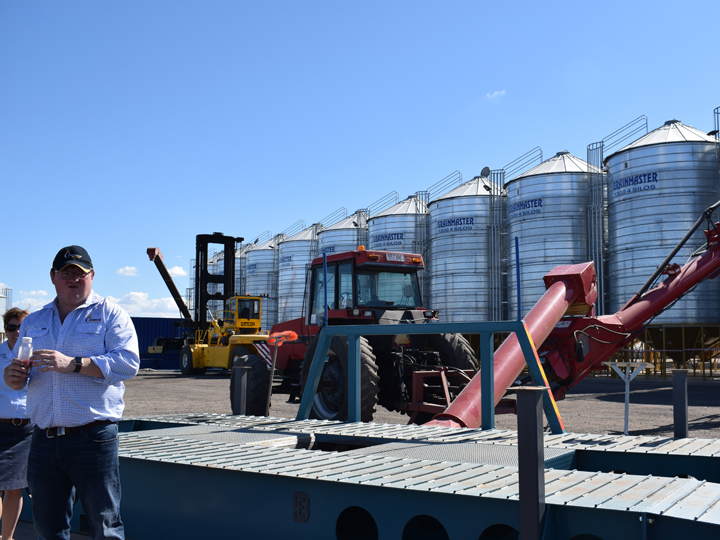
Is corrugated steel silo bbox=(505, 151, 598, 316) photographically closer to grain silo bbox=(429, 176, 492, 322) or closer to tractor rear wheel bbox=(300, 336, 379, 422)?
grain silo bbox=(429, 176, 492, 322)

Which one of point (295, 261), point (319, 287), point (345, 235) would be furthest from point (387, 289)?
point (295, 261)

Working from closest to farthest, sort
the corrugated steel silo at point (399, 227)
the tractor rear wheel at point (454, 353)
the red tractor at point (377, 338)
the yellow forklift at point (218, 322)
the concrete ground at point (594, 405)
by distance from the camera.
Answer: the red tractor at point (377, 338)
the tractor rear wheel at point (454, 353)
the concrete ground at point (594, 405)
the yellow forklift at point (218, 322)
the corrugated steel silo at point (399, 227)

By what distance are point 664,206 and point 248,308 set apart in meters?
14.5

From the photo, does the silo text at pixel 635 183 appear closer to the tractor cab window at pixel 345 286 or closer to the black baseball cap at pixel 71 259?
the tractor cab window at pixel 345 286

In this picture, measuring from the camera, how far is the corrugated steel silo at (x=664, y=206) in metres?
19.1

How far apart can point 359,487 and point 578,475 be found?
3.53 feet

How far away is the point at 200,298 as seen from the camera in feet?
81.6

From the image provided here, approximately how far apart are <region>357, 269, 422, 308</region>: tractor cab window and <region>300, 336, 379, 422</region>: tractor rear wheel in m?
1.09

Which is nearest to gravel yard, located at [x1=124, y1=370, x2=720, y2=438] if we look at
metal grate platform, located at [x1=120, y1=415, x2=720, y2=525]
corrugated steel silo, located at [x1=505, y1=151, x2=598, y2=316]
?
corrugated steel silo, located at [x1=505, y1=151, x2=598, y2=316]

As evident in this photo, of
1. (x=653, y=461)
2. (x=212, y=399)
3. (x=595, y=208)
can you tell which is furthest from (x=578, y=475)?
(x=595, y=208)

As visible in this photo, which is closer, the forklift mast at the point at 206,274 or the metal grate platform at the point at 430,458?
the metal grate platform at the point at 430,458

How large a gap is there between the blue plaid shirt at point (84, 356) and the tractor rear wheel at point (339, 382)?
15.7ft

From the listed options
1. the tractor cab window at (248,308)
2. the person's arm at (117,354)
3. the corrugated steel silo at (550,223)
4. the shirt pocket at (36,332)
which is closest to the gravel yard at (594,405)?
the tractor cab window at (248,308)

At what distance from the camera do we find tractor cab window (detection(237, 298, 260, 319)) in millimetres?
23656
